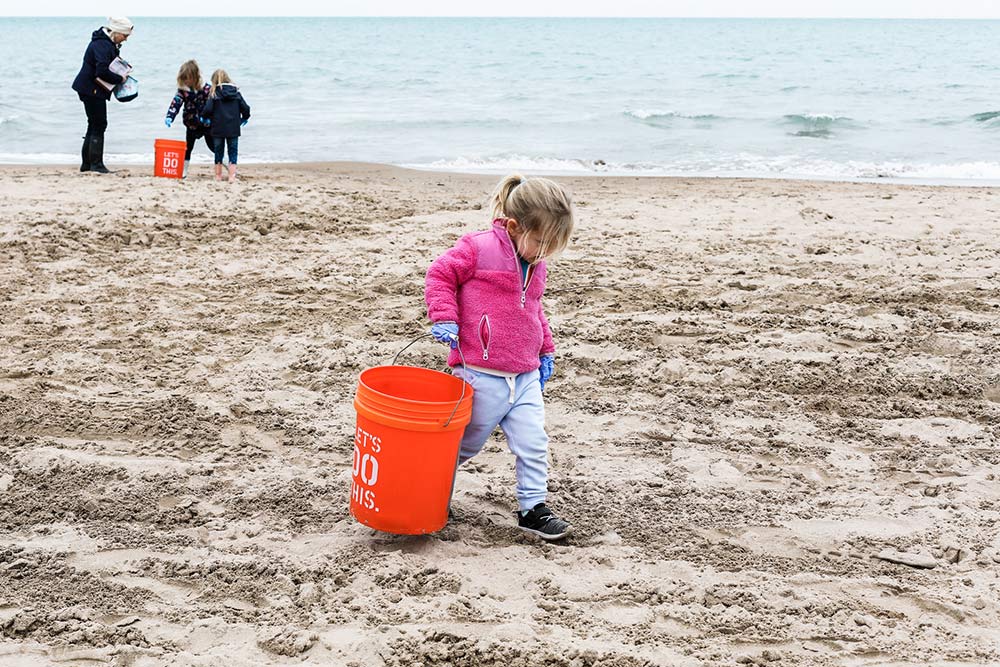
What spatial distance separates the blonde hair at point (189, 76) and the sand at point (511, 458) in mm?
2452

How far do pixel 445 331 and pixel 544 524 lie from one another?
0.72m

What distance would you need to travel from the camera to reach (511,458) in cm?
367

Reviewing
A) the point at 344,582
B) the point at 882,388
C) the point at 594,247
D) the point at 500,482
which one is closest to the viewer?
the point at 344,582

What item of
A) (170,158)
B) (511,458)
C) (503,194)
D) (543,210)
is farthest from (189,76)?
(543,210)

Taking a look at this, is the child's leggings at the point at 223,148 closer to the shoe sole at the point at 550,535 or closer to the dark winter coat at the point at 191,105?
the dark winter coat at the point at 191,105

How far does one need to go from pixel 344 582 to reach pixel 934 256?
4.68 m

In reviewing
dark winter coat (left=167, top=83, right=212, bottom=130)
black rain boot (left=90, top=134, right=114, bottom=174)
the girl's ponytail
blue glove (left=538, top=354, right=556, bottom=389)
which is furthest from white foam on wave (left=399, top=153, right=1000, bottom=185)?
the girl's ponytail

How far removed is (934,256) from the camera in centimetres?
602

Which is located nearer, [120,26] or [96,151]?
[120,26]

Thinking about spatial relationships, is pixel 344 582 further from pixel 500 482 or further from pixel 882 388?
pixel 882 388

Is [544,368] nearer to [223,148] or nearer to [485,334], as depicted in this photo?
[485,334]

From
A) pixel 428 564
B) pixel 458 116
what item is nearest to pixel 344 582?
pixel 428 564

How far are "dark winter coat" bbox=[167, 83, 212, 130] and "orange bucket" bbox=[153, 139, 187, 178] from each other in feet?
2.68

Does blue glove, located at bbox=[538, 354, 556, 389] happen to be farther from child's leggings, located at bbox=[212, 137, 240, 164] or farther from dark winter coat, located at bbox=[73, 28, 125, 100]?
dark winter coat, located at bbox=[73, 28, 125, 100]
